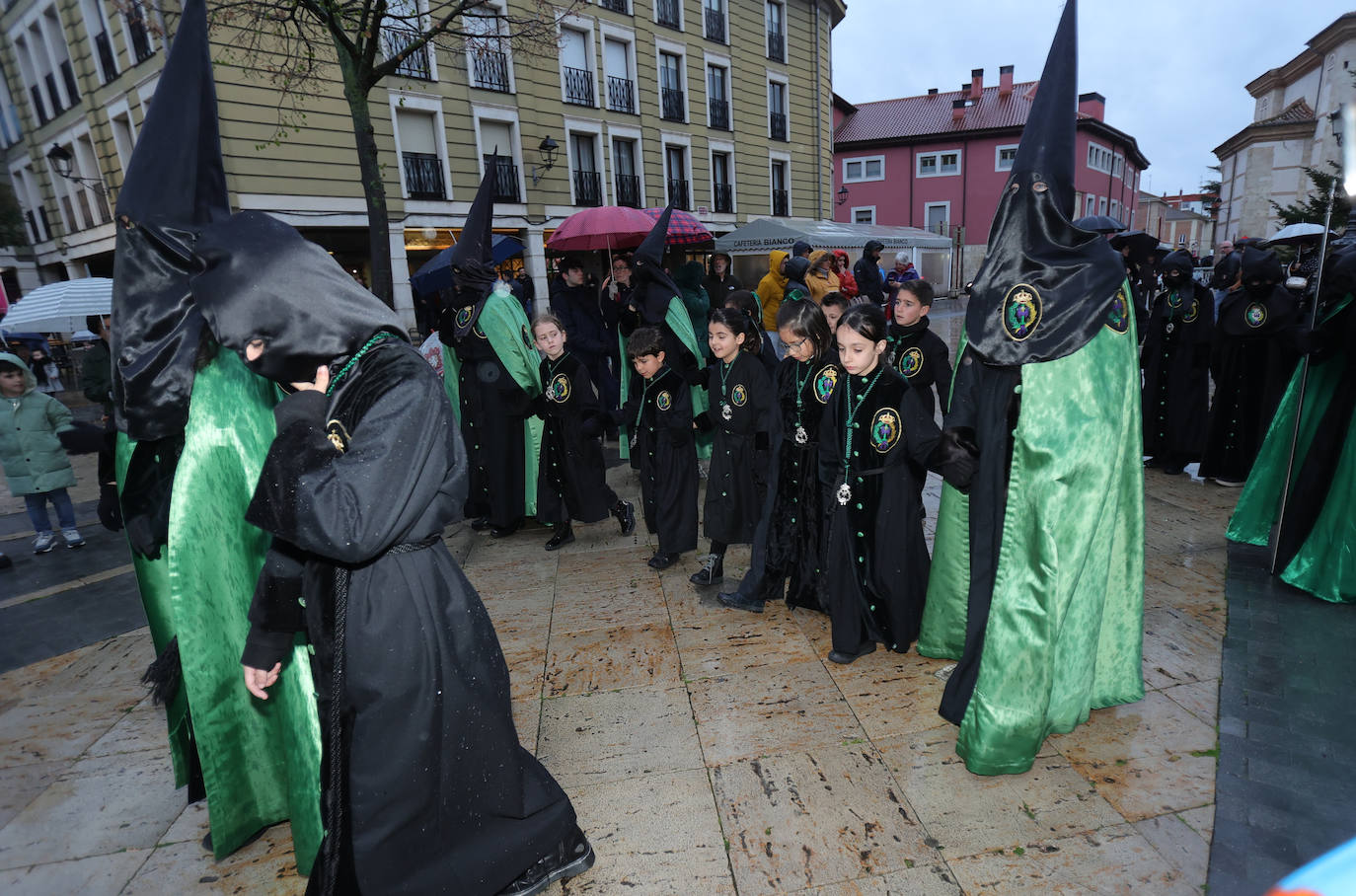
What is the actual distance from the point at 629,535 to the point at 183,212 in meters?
3.95

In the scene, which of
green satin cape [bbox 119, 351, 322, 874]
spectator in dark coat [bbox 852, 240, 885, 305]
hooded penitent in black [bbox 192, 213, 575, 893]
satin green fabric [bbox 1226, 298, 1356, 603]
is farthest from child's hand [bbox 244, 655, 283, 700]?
spectator in dark coat [bbox 852, 240, 885, 305]

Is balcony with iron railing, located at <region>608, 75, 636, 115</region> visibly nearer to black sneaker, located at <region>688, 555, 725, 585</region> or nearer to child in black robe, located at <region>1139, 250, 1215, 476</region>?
child in black robe, located at <region>1139, 250, 1215, 476</region>

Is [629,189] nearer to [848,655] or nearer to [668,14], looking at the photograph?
[668,14]

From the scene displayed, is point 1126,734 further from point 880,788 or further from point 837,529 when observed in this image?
point 837,529

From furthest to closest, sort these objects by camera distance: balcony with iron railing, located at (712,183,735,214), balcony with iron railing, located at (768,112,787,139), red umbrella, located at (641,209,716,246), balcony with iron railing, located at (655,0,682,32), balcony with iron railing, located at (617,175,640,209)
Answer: balcony with iron railing, located at (768,112,787,139) < balcony with iron railing, located at (712,183,735,214) < balcony with iron railing, located at (655,0,682,32) < balcony with iron railing, located at (617,175,640,209) < red umbrella, located at (641,209,716,246)

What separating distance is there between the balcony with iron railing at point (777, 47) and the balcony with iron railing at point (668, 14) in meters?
4.61

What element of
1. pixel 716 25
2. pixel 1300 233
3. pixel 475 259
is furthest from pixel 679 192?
pixel 475 259

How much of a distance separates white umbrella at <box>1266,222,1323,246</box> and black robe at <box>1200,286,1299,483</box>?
66cm

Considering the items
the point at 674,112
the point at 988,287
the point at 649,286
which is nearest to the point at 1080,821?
the point at 988,287

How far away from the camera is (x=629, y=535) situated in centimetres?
571

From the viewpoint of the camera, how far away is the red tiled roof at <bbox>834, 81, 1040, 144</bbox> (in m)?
39.3

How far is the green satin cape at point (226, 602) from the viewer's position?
84.9 inches

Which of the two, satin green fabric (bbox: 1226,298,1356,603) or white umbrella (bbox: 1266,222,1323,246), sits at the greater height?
white umbrella (bbox: 1266,222,1323,246)

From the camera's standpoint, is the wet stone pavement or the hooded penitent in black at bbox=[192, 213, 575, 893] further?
the wet stone pavement
